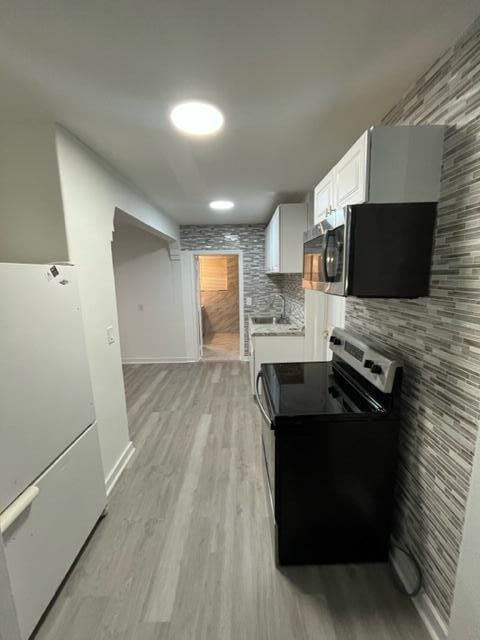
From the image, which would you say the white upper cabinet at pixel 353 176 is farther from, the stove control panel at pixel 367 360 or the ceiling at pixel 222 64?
the stove control panel at pixel 367 360

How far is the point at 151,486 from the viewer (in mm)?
2090

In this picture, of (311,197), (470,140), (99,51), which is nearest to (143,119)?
(99,51)

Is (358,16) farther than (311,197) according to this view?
No

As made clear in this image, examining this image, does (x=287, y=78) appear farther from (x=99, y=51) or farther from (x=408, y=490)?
(x=408, y=490)

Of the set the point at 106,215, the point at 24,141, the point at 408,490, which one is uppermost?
the point at 24,141

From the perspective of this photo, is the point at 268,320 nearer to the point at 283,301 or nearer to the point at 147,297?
the point at 283,301

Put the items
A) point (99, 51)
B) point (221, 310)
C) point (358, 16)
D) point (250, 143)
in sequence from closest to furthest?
point (358, 16) → point (99, 51) → point (250, 143) → point (221, 310)

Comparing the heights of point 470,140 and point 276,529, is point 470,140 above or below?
above

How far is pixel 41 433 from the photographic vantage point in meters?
1.28

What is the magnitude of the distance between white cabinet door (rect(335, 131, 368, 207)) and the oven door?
10cm

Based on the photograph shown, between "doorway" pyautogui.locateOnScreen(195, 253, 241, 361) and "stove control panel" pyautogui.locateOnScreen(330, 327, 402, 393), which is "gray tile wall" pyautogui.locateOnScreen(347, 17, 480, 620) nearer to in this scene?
"stove control panel" pyautogui.locateOnScreen(330, 327, 402, 393)

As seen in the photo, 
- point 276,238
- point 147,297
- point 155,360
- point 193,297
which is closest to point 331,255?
point 276,238

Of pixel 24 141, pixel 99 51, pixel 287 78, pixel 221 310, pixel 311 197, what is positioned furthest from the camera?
pixel 221 310

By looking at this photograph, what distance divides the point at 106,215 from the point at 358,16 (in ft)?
5.87
